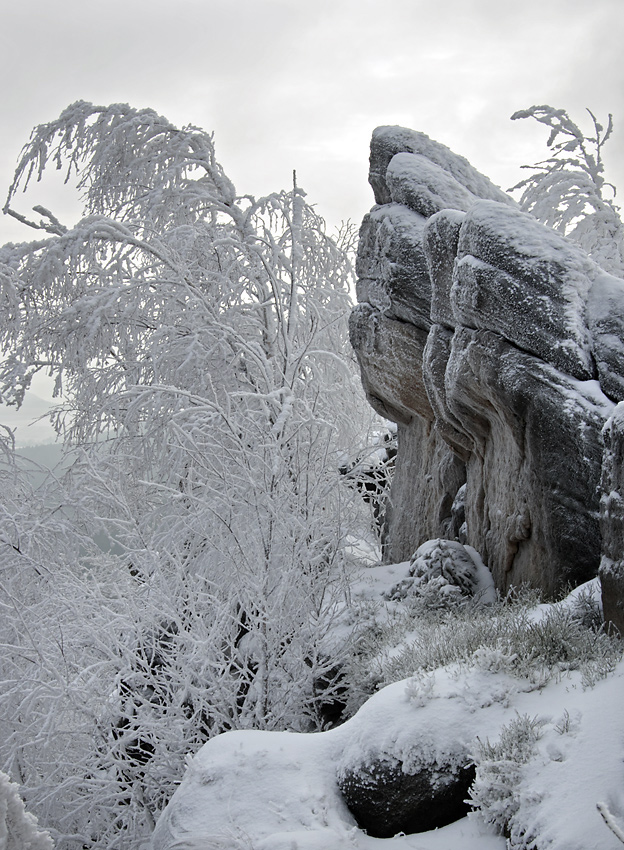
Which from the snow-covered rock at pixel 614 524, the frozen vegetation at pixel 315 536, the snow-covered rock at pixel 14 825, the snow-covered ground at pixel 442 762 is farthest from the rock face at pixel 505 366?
the snow-covered rock at pixel 14 825

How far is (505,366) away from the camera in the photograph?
5.91 metres

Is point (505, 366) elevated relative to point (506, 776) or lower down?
elevated

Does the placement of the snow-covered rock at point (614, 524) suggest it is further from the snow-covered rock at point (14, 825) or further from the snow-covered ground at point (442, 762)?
the snow-covered rock at point (14, 825)

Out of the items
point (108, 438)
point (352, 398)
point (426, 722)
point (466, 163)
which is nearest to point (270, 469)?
point (426, 722)

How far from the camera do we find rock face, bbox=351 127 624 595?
546 centimetres

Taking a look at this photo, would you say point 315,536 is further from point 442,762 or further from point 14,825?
point 14,825

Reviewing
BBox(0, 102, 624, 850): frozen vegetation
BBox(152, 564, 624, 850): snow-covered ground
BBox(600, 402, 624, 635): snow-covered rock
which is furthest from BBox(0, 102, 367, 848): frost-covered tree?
BBox(600, 402, 624, 635): snow-covered rock

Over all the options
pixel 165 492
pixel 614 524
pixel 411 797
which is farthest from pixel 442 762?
pixel 165 492

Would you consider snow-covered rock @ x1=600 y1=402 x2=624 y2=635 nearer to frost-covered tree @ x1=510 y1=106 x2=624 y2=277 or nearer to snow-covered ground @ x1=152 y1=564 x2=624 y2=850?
snow-covered ground @ x1=152 y1=564 x2=624 y2=850

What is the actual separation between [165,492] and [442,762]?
4.80 meters

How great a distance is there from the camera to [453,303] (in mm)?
6625

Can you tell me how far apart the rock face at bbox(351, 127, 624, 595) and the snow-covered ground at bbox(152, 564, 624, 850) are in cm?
203

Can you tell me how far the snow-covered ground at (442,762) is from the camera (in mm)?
2949

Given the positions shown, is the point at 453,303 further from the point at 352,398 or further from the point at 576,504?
the point at 352,398
